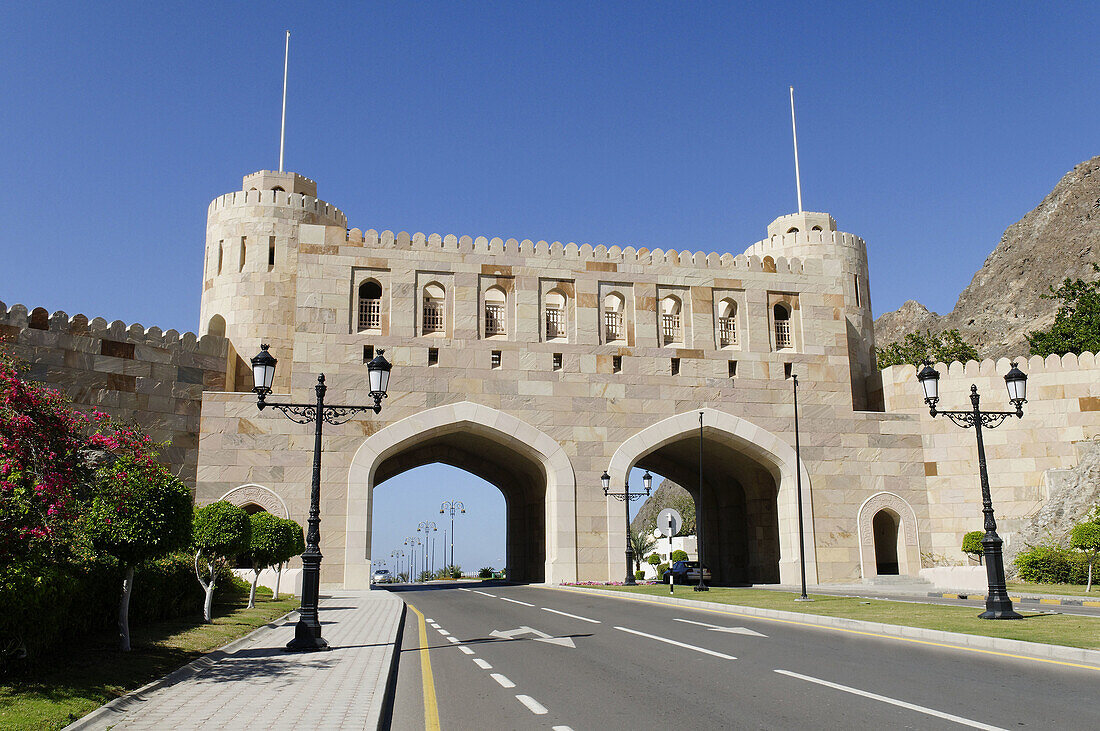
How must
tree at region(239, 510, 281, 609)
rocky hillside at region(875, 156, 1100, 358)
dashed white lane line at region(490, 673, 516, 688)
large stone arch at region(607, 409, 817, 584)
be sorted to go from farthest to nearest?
rocky hillside at region(875, 156, 1100, 358), large stone arch at region(607, 409, 817, 584), tree at region(239, 510, 281, 609), dashed white lane line at region(490, 673, 516, 688)

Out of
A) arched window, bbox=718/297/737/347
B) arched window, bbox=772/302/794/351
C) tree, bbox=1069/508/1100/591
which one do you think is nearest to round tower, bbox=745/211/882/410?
arched window, bbox=772/302/794/351

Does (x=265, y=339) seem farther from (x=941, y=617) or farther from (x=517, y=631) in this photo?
(x=941, y=617)

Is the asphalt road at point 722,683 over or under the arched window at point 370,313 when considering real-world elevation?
under

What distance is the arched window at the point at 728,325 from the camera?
33.7 metres

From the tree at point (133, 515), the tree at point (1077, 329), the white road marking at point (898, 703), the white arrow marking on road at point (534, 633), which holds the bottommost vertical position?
the white arrow marking on road at point (534, 633)

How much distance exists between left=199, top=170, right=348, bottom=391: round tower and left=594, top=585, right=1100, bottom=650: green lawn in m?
20.0

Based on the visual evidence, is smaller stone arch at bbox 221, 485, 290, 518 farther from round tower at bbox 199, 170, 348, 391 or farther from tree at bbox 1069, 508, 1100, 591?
tree at bbox 1069, 508, 1100, 591

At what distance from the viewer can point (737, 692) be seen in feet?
26.9

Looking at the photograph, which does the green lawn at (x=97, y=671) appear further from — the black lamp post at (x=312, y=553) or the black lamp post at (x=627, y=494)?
the black lamp post at (x=627, y=494)

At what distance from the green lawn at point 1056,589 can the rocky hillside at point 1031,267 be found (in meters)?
53.3

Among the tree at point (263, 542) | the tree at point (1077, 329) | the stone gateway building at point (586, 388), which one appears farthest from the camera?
the tree at point (1077, 329)

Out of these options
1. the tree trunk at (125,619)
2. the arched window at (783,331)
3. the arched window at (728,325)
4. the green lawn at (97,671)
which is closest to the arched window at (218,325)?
the arched window at (728,325)

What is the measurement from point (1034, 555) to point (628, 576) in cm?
1302

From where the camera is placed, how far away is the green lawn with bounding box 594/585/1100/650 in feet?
37.0
